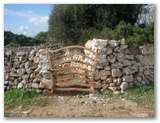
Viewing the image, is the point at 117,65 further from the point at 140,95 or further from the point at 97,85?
the point at 140,95

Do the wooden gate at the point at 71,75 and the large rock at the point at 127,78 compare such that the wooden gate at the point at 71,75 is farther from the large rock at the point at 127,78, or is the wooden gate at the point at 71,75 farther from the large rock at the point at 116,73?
the large rock at the point at 127,78

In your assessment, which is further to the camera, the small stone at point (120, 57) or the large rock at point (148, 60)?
the large rock at point (148, 60)

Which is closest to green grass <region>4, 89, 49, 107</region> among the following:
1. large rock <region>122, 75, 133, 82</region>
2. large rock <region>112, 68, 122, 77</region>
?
large rock <region>112, 68, 122, 77</region>

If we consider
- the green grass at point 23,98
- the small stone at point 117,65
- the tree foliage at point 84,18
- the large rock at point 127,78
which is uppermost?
the tree foliage at point 84,18

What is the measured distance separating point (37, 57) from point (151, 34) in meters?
2.42

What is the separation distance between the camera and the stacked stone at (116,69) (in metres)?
5.44

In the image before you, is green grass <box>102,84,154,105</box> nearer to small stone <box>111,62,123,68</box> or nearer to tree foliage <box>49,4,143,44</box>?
small stone <box>111,62,123,68</box>

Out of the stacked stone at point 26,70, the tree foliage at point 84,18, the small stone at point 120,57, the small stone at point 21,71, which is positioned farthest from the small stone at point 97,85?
the tree foliage at point 84,18

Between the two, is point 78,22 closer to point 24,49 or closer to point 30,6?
point 24,49

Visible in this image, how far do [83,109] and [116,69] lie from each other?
124cm

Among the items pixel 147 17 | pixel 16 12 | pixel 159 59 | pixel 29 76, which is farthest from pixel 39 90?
pixel 147 17

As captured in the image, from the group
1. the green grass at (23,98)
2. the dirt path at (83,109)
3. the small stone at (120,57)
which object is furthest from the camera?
the small stone at (120,57)

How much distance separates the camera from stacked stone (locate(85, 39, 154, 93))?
17.9 feet

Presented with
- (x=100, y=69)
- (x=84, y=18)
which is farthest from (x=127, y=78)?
(x=84, y=18)
